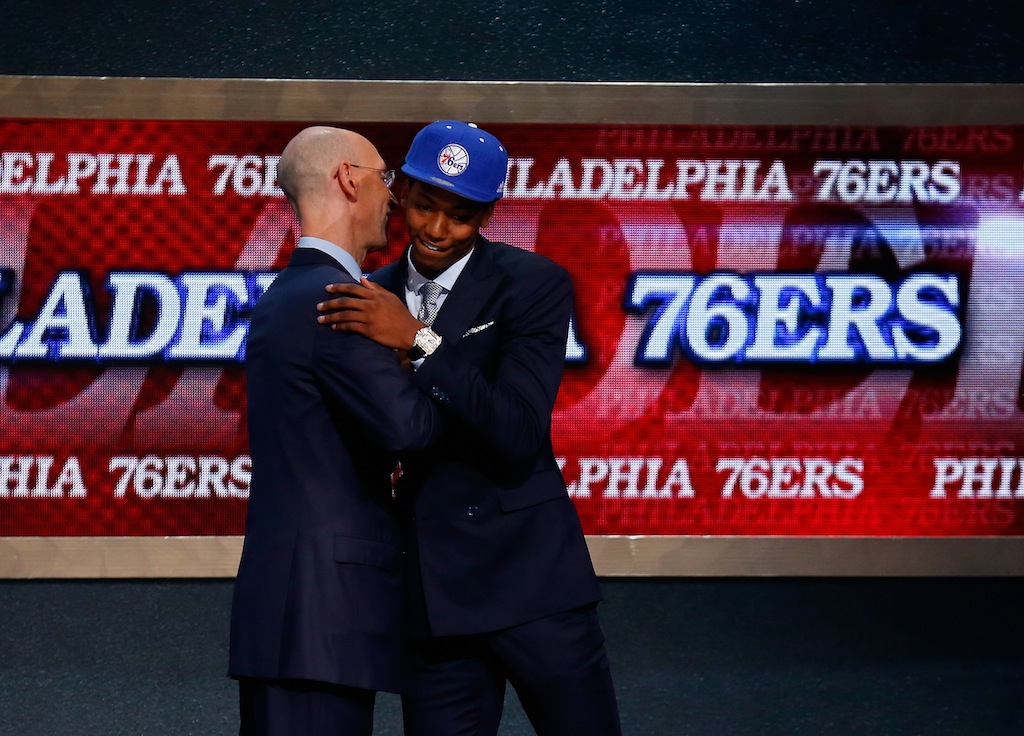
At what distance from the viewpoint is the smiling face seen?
2.05m

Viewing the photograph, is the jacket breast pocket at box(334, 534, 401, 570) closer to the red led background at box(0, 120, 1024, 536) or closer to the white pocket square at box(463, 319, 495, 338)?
the white pocket square at box(463, 319, 495, 338)

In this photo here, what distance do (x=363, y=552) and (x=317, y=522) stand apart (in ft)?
0.29

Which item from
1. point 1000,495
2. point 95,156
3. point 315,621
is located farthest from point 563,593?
point 95,156

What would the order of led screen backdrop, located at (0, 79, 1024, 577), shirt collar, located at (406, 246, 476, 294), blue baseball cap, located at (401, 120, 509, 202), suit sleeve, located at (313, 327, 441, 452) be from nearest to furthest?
suit sleeve, located at (313, 327, 441, 452) < blue baseball cap, located at (401, 120, 509, 202) < shirt collar, located at (406, 246, 476, 294) < led screen backdrop, located at (0, 79, 1024, 577)

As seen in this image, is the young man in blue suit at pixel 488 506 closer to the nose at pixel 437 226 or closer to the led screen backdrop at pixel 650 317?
the nose at pixel 437 226

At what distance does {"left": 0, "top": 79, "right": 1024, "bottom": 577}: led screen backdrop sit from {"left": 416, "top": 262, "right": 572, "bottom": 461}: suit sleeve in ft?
3.04

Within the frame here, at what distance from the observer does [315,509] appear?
6.27 ft

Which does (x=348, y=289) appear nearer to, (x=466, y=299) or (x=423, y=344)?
(x=423, y=344)

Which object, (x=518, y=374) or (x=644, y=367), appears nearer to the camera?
(x=518, y=374)

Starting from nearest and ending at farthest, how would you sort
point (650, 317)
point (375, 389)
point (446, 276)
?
point (375, 389)
point (446, 276)
point (650, 317)

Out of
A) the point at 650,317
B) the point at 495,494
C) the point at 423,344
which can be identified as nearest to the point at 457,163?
the point at 423,344

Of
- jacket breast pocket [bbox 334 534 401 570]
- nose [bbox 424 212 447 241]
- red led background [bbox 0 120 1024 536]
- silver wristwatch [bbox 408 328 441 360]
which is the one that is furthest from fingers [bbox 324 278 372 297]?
red led background [bbox 0 120 1024 536]

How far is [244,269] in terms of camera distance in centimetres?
302

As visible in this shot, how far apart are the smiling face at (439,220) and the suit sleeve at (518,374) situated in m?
0.12
